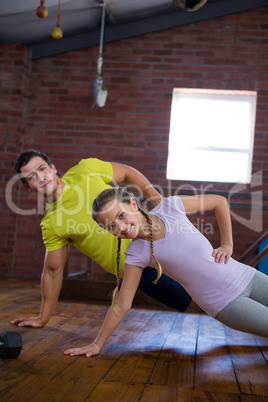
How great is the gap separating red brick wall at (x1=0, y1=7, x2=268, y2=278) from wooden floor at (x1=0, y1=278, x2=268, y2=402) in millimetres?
2366

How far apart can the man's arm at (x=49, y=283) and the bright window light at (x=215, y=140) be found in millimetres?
2791

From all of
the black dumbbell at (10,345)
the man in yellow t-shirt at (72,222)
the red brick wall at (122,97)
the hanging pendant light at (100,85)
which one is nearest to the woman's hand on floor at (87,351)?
the black dumbbell at (10,345)

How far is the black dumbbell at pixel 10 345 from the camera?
168 centimetres

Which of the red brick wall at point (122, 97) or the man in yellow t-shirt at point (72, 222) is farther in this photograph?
the red brick wall at point (122, 97)

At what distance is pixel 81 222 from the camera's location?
2199 mm

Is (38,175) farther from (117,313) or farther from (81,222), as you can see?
(117,313)

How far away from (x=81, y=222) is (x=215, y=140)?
9.97 ft

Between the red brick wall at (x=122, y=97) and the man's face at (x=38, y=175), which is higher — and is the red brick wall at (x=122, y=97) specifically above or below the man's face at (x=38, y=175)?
above

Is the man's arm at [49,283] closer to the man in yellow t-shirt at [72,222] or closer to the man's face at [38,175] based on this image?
the man in yellow t-shirt at [72,222]

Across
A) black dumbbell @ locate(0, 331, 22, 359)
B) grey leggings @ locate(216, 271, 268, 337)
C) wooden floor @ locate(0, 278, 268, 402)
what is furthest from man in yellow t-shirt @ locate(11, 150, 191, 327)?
black dumbbell @ locate(0, 331, 22, 359)

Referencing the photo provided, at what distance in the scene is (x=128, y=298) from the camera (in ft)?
5.99

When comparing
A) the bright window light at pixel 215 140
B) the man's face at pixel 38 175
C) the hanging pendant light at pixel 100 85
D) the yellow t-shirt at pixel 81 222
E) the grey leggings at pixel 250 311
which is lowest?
the grey leggings at pixel 250 311

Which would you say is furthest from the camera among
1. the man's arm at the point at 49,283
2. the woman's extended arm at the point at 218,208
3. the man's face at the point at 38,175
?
the man's arm at the point at 49,283

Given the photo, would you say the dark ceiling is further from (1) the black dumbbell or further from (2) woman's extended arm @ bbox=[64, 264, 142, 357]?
(1) the black dumbbell
